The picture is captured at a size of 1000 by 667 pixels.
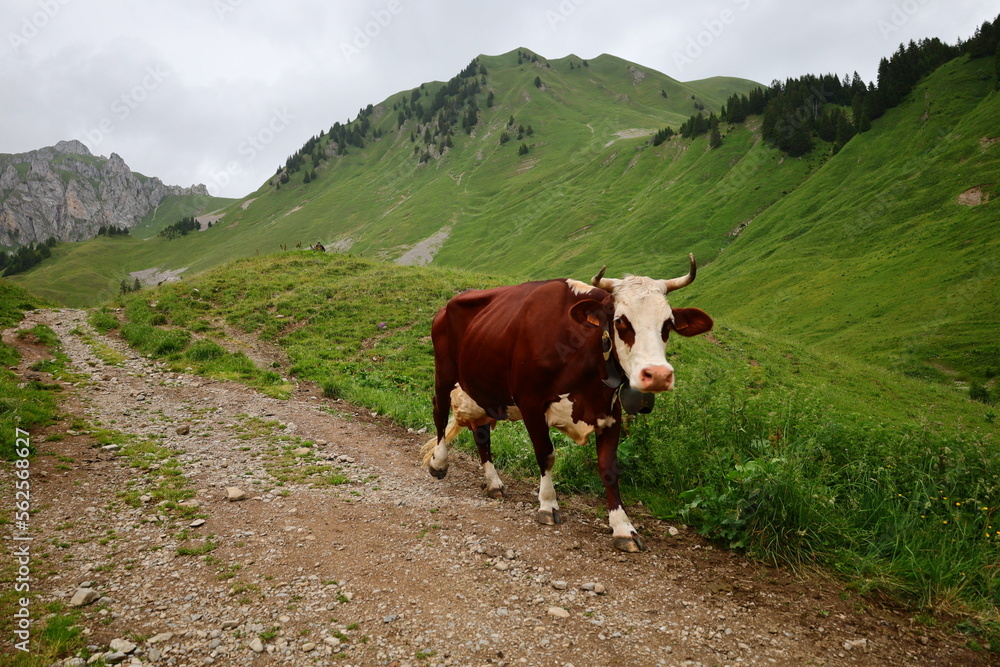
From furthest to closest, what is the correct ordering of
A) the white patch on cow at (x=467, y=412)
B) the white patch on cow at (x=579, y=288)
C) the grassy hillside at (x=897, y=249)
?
the grassy hillside at (x=897, y=249) < the white patch on cow at (x=467, y=412) < the white patch on cow at (x=579, y=288)

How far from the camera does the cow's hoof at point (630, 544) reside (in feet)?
16.9

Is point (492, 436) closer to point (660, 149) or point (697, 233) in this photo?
point (697, 233)

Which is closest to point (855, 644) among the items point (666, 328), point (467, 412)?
point (666, 328)

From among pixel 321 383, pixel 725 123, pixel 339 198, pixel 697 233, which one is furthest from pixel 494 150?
pixel 321 383

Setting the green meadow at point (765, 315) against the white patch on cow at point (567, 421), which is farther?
the white patch on cow at point (567, 421)

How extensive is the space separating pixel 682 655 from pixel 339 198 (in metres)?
185

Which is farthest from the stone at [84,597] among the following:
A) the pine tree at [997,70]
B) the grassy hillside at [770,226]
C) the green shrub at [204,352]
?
the pine tree at [997,70]

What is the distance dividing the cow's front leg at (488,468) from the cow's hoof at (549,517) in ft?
3.28

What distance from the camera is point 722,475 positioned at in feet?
18.4

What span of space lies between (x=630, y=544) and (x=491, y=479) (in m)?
2.48

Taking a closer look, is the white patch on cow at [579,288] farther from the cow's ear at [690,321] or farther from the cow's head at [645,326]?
the cow's ear at [690,321]

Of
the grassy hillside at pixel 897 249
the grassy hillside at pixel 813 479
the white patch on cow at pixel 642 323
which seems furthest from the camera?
the grassy hillside at pixel 897 249

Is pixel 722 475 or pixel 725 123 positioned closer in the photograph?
pixel 722 475

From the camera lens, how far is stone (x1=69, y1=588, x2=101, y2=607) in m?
4.10
